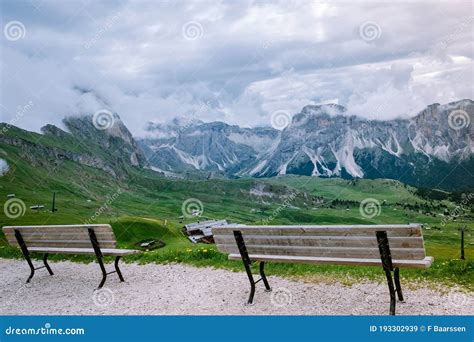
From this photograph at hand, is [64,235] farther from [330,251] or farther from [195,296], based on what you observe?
[330,251]

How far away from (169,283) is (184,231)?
51.5 meters

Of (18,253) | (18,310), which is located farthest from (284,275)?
(18,253)

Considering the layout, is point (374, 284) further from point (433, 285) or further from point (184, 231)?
point (184, 231)

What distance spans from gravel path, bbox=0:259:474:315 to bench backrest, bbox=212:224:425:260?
54.6 inches

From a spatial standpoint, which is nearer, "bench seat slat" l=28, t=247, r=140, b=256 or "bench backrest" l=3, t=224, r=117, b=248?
"bench backrest" l=3, t=224, r=117, b=248

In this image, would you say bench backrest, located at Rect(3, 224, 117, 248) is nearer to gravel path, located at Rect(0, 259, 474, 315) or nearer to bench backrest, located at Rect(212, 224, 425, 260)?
gravel path, located at Rect(0, 259, 474, 315)

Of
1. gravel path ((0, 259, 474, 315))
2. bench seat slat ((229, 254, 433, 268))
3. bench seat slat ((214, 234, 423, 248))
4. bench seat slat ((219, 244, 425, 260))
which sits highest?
bench seat slat ((214, 234, 423, 248))

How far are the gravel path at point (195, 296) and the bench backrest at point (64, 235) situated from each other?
1406 mm

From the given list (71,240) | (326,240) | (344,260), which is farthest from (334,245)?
(71,240)

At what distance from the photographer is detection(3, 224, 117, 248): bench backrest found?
14.9 metres

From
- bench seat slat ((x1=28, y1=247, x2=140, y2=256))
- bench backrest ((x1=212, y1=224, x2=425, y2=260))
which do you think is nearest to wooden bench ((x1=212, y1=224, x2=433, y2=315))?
bench backrest ((x1=212, y1=224, x2=425, y2=260))

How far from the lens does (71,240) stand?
52.2ft

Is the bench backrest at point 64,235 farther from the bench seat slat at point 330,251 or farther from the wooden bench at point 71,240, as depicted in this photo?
the bench seat slat at point 330,251

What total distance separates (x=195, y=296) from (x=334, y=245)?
452cm
